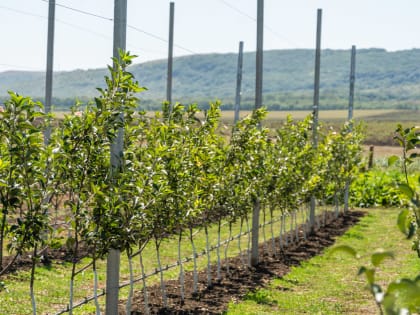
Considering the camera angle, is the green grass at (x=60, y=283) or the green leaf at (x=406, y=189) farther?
the green grass at (x=60, y=283)

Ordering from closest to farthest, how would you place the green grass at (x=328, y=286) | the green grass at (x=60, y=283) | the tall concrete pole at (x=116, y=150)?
the tall concrete pole at (x=116, y=150)
the green grass at (x=60, y=283)
the green grass at (x=328, y=286)

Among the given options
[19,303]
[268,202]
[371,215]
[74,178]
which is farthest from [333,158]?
[74,178]

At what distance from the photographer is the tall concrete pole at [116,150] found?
28.8 feet

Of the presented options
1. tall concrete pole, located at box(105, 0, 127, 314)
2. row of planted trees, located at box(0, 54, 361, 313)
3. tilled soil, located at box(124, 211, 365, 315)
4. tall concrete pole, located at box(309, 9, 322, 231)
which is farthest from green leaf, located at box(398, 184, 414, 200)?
tall concrete pole, located at box(309, 9, 322, 231)

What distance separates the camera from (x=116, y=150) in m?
8.88

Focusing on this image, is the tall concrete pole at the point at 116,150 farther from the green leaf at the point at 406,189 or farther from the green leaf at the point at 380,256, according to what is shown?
the green leaf at the point at 380,256

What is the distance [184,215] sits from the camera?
11.6 m

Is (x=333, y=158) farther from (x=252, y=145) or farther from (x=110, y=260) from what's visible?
(x=110, y=260)

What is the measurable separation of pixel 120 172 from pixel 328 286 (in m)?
8.06

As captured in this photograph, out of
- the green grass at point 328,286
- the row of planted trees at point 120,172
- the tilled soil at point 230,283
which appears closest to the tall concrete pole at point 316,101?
the tilled soil at point 230,283

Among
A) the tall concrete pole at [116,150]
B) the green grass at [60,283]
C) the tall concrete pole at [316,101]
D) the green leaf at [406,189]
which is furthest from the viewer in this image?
the tall concrete pole at [316,101]

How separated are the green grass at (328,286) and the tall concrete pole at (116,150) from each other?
9.57 ft

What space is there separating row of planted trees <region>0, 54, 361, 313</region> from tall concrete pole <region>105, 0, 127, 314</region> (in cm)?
14

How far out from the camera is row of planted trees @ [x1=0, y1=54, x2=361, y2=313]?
22.5ft
